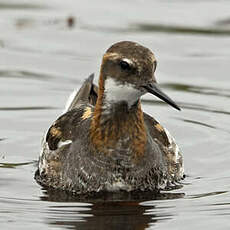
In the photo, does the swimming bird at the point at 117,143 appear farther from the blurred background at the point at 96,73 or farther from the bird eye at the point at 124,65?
the blurred background at the point at 96,73

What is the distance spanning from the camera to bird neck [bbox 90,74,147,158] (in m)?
11.3

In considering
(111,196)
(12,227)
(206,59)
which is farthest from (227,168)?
(206,59)

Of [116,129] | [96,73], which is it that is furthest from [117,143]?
[96,73]

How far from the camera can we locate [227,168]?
12375 mm

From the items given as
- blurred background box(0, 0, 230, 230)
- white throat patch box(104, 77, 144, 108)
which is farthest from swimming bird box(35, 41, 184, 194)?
blurred background box(0, 0, 230, 230)

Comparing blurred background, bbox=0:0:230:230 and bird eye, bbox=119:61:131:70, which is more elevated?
bird eye, bbox=119:61:131:70

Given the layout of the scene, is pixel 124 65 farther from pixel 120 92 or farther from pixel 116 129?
pixel 116 129

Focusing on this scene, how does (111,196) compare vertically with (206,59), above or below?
below

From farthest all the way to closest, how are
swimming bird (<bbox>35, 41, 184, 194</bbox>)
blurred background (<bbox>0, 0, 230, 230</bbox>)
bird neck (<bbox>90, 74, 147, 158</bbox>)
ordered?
bird neck (<bbox>90, 74, 147, 158</bbox>)
swimming bird (<bbox>35, 41, 184, 194</bbox>)
blurred background (<bbox>0, 0, 230, 230</bbox>)

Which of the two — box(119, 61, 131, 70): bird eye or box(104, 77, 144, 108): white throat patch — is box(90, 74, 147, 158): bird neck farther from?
box(119, 61, 131, 70): bird eye

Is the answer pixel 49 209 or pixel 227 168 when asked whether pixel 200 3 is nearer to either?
pixel 227 168

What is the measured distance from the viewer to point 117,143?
11375mm

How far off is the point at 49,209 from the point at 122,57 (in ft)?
5.95

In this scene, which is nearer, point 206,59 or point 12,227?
point 12,227
